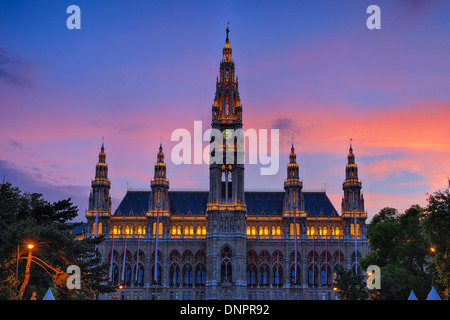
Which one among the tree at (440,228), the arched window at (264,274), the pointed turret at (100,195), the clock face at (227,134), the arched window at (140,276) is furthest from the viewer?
the pointed turret at (100,195)

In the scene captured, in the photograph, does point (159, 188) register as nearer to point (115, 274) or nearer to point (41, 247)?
point (115, 274)

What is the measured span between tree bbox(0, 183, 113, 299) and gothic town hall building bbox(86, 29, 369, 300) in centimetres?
5323

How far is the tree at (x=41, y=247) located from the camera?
5431cm

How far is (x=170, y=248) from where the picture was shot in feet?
432

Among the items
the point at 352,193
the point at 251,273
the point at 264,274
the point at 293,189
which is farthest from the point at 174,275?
the point at 352,193

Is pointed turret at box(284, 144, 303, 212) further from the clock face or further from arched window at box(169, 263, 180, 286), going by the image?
arched window at box(169, 263, 180, 286)

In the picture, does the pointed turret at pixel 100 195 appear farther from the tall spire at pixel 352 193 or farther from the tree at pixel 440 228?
the tree at pixel 440 228

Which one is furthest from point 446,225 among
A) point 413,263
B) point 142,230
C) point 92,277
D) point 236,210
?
point 142,230

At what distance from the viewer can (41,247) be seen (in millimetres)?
58188

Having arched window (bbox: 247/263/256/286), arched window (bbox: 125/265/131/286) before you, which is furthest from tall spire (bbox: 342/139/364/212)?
arched window (bbox: 125/265/131/286)

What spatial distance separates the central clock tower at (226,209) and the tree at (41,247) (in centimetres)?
5175

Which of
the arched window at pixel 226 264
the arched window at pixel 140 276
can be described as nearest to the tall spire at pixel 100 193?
the arched window at pixel 140 276
